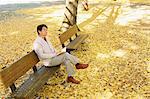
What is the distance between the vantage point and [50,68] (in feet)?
22.0

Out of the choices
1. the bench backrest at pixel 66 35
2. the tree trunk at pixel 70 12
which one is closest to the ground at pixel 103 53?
the bench backrest at pixel 66 35

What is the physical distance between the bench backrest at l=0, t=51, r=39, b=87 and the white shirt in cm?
13

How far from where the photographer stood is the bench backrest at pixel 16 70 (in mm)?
Result: 4975

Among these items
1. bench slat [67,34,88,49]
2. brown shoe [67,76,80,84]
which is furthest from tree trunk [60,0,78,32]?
brown shoe [67,76,80,84]

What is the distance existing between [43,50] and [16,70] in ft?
4.51

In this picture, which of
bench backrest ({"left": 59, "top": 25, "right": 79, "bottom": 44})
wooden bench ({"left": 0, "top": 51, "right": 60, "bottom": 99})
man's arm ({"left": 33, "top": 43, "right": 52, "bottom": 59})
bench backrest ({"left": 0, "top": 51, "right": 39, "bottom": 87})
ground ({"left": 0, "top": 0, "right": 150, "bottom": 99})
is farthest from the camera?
bench backrest ({"left": 59, "top": 25, "right": 79, "bottom": 44})

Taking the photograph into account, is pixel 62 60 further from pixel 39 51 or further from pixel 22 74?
pixel 22 74

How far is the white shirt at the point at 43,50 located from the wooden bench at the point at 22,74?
0.13m

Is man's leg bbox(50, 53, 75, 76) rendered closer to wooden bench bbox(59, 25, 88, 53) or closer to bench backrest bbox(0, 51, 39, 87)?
bench backrest bbox(0, 51, 39, 87)

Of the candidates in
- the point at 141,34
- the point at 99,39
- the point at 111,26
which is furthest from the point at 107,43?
the point at 111,26

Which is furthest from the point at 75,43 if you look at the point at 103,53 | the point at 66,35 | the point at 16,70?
the point at 16,70

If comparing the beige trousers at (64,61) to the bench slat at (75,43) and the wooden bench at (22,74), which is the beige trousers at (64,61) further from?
the bench slat at (75,43)

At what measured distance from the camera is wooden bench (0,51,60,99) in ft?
16.7

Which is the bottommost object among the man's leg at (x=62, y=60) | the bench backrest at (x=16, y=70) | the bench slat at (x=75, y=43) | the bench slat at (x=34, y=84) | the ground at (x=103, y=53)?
the ground at (x=103, y=53)
